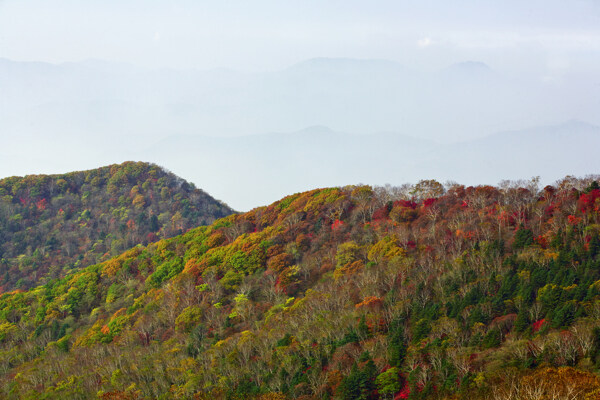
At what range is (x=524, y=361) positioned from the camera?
1303 inches

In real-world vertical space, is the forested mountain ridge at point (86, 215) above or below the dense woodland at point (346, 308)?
above

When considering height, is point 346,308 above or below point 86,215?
below

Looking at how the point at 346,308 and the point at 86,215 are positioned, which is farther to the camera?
Result: the point at 86,215

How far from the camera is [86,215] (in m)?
119

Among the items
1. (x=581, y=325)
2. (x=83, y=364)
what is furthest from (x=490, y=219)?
(x=83, y=364)

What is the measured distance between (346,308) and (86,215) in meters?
91.4

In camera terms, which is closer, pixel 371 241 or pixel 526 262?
pixel 526 262

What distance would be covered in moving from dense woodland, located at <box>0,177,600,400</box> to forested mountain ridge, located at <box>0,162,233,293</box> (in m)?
25.9

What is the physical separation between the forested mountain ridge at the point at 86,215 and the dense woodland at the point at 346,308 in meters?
Answer: 25.9

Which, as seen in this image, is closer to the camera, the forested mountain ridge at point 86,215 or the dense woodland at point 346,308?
the dense woodland at point 346,308

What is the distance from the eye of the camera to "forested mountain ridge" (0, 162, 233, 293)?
105125 millimetres

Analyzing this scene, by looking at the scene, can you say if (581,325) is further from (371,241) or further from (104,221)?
(104,221)

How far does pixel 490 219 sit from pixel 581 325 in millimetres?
25921

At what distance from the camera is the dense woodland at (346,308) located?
37000 millimetres
